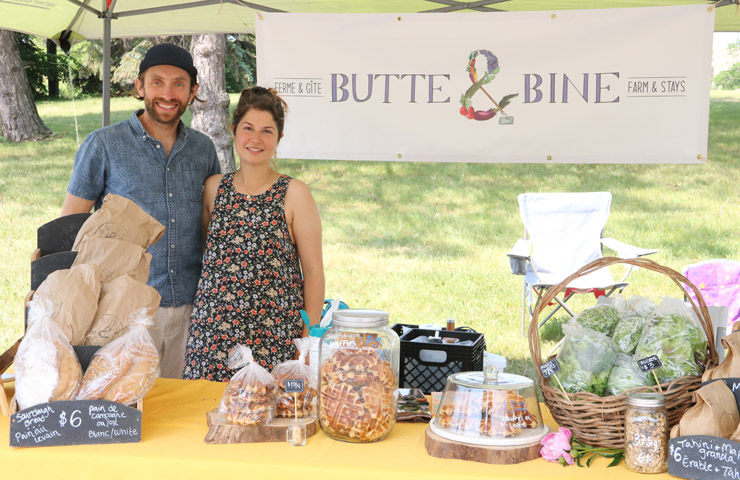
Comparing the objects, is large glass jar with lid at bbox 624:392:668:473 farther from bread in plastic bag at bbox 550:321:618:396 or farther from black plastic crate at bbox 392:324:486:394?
black plastic crate at bbox 392:324:486:394

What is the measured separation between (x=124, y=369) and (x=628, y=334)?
1.03 metres

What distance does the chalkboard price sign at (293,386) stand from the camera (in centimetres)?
150

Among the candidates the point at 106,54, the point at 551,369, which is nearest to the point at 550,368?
the point at 551,369

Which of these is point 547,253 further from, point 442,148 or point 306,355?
point 306,355

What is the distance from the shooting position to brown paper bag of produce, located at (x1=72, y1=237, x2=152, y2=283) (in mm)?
1637

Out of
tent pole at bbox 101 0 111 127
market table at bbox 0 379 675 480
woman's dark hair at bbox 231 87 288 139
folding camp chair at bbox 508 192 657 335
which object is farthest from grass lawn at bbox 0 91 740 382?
market table at bbox 0 379 675 480

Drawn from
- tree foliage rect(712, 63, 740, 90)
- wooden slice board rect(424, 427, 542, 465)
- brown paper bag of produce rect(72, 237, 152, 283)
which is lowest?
wooden slice board rect(424, 427, 542, 465)

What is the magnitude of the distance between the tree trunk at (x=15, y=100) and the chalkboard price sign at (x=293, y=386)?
1008 cm

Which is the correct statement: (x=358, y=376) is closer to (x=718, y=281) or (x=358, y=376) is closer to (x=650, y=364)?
(x=650, y=364)

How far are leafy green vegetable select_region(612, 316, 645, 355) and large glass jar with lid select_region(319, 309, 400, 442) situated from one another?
0.46 m

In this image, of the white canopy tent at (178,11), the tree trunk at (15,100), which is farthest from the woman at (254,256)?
the tree trunk at (15,100)

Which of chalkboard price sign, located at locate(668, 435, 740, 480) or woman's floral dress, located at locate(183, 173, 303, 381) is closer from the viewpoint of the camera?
chalkboard price sign, located at locate(668, 435, 740, 480)

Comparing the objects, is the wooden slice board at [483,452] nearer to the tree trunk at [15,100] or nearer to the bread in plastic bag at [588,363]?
the bread in plastic bag at [588,363]

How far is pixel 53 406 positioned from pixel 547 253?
13.9 feet
